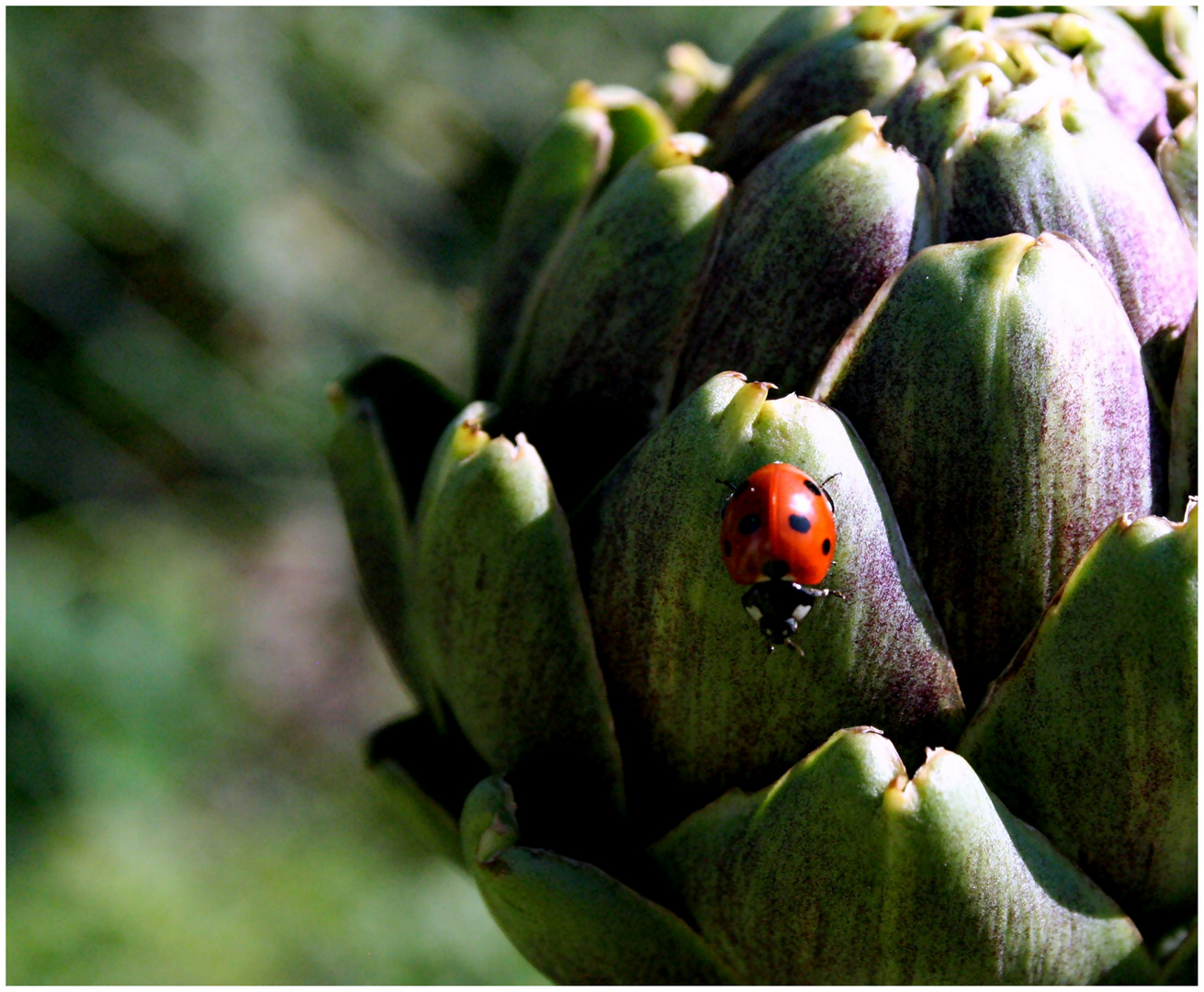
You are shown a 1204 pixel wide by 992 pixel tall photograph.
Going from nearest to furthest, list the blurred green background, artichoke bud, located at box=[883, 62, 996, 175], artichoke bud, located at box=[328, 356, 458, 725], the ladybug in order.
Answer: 1. the ladybug
2. artichoke bud, located at box=[883, 62, 996, 175]
3. artichoke bud, located at box=[328, 356, 458, 725]
4. the blurred green background

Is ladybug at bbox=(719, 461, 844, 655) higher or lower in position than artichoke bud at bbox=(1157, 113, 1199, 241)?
lower

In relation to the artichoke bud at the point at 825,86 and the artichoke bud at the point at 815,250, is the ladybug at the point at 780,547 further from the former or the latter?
the artichoke bud at the point at 825,86

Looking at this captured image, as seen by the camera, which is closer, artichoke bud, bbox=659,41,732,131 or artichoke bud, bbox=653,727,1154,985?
artichoke bud, bbox=653,727,1154,985

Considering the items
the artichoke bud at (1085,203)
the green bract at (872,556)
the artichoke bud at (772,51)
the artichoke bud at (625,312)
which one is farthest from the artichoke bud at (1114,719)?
the artichoke bud at (772,51)

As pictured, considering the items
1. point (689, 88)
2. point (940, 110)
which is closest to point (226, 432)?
point (689, 88)

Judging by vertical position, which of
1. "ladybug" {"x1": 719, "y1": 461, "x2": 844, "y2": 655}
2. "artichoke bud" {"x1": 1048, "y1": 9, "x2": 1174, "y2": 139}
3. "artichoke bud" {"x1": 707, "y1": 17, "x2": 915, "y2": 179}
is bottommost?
"ladybug" {"x1": 719, "y1": 461, "x2": 844, "y2": 655}

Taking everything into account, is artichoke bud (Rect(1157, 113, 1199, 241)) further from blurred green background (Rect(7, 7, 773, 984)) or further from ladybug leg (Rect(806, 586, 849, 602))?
blurred green background (Rect(7, 7, 773, 984))

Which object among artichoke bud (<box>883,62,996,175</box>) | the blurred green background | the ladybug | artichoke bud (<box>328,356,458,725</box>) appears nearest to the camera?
the ladybug

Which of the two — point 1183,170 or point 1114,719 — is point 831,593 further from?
point 1183,170

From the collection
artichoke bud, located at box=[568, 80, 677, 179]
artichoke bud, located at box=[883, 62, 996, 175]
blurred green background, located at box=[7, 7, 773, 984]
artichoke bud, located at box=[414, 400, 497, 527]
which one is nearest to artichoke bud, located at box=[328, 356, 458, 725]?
artichoke bud, located at box=[414, 400, 497, 527]
